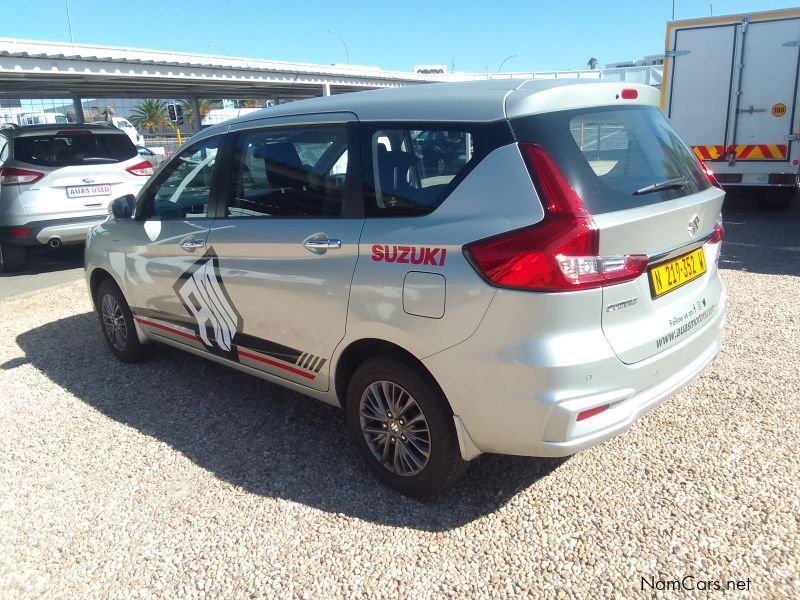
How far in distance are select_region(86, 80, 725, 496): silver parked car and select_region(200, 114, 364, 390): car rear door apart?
0.01 m

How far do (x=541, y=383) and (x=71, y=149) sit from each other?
8098 mm

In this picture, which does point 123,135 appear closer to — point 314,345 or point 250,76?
point 314,345

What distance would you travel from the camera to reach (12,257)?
8.50 m

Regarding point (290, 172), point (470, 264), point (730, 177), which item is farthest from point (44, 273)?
point (730, 177)

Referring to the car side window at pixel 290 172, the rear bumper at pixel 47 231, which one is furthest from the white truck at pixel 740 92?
the rear bumper at pixel 47 231

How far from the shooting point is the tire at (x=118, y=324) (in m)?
4.68

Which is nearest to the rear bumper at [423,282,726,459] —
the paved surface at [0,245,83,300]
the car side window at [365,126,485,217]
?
the car side window at [365,126,485,217]

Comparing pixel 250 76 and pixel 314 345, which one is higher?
pixel 250 76

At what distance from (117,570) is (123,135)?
25.4ft

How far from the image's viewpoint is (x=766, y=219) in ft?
32.1

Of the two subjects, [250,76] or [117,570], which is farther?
[250,76]

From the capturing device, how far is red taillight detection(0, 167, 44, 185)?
306 inches

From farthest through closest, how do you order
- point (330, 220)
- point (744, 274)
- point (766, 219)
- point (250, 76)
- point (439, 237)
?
point (250, 76)
point (766, 219)
point (744, 274)
point (330, 220)
point (439, 237)

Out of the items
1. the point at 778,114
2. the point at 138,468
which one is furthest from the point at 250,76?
the point at 138,468
